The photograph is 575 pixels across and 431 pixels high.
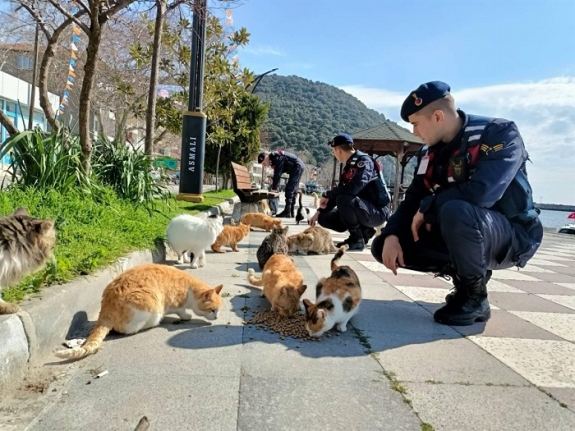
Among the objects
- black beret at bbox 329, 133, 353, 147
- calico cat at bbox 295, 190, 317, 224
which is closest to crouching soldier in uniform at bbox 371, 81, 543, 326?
black beret at bbox 329, 133, 353, 147

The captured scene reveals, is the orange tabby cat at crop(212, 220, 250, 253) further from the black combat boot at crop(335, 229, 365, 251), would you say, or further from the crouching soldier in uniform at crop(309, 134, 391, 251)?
the black combat boot at crop(335, 229, 365, 251)

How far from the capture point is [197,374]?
6.25 feet

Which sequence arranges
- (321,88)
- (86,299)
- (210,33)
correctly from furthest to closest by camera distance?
1. (321,88)
2. (210,33)
3. (86,299)

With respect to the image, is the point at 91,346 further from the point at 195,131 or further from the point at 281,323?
the point at 195,131

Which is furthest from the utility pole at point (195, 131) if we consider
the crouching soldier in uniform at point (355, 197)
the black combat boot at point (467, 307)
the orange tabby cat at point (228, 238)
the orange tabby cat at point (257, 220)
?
the black combat boot at point (467, 307)

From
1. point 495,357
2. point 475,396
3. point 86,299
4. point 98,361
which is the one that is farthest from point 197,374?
point 495,357

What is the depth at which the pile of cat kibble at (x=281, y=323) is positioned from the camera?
8.23 feet

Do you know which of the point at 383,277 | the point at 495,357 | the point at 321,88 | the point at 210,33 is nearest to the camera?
the point at 495,357

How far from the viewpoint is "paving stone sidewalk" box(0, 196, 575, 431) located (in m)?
1.59

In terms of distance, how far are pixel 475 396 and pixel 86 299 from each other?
7.21 feet

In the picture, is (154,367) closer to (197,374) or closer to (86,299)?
(197,374)

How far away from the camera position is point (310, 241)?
17.6ft

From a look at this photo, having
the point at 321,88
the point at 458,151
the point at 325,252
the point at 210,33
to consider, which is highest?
the point at 321,88

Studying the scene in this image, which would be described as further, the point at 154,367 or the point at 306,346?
the point at 306,346
